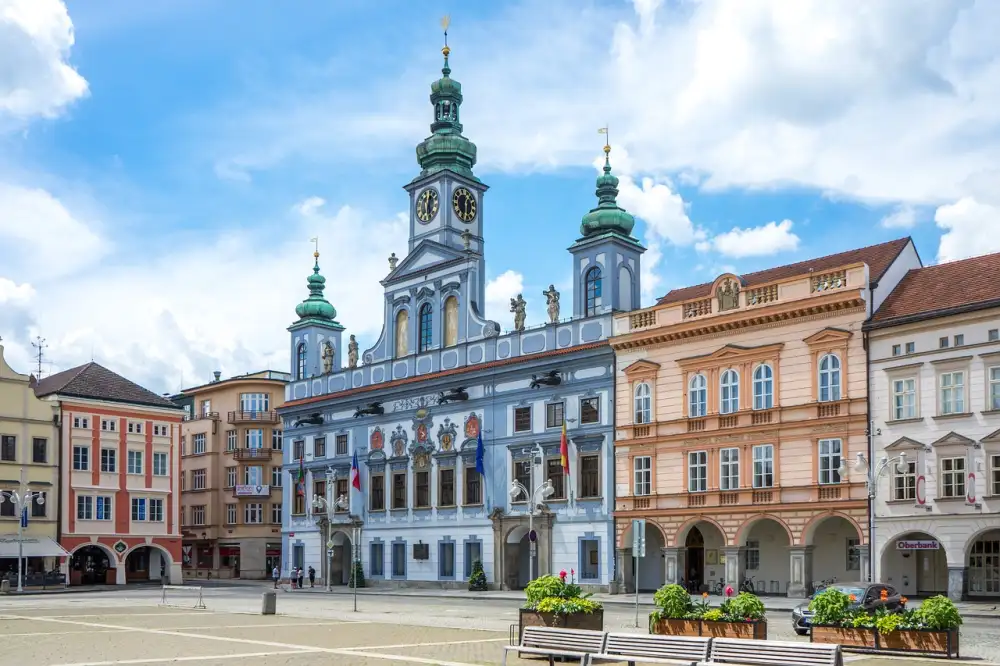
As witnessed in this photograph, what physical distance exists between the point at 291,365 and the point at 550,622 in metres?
53.5

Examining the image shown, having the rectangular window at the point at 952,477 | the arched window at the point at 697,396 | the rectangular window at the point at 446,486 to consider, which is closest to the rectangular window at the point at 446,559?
the rectangular window at the point at 446,486

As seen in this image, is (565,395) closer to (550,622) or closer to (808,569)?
(808,569)

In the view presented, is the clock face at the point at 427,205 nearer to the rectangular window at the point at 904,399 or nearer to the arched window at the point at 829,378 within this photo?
the arched window at the point at 829,378

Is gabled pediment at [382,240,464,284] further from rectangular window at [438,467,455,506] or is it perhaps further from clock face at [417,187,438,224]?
rectangular window at [438,467,455,506]

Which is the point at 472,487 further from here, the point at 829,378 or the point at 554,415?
the point at 829,378

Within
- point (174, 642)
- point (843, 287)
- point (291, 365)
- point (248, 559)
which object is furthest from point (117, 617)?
point (248, 559)

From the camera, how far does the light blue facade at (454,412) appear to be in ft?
181

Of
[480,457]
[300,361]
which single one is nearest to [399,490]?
[480,457]

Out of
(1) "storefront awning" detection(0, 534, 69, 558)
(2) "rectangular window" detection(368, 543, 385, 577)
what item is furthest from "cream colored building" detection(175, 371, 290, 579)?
(2) "rectangular window" detection(368, 543, 385, 577)

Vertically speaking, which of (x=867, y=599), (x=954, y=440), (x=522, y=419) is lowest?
(x=867, y=599)

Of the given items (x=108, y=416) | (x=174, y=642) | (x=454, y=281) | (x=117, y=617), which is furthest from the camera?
(x=108, y=416)

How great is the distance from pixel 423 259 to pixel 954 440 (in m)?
31.4

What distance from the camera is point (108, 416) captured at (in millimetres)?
74125

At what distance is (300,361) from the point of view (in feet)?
246
